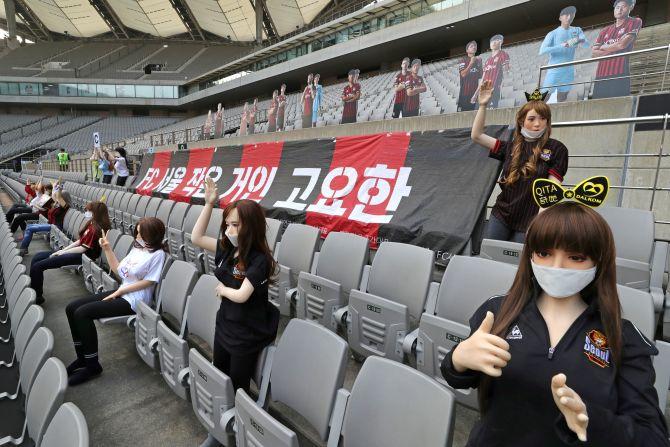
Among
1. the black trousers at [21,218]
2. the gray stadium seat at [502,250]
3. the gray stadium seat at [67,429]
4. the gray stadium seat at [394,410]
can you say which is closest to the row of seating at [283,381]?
the gray stadium seat at [394,410]

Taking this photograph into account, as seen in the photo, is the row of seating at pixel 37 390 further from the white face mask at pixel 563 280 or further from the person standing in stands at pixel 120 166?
the person standing in stands at pixel 120 166

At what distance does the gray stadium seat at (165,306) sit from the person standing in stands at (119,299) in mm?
151

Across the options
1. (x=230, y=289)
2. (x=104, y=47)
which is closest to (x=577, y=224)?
(x=230, y=289)

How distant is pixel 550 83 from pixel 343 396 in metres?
5.24

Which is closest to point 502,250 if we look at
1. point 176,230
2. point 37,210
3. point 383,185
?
point 383,185

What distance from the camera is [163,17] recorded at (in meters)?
38.5

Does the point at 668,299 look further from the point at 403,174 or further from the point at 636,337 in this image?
the point at 403,174

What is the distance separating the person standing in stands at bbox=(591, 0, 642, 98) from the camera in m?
4.04

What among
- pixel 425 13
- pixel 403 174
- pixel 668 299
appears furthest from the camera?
pixel 425 13

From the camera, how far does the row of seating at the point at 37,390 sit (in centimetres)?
121

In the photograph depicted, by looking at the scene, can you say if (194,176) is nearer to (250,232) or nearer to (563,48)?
(250,232)

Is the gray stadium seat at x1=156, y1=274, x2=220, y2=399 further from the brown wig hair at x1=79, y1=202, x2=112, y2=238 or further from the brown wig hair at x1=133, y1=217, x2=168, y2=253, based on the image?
the brown wig hair at x1=79, y1=202, x2=112, y2=238

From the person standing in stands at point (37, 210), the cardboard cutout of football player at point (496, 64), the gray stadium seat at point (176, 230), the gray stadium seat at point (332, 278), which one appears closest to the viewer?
the gray stadium seat at point (332, 278)

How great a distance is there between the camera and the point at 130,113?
3612 cm
